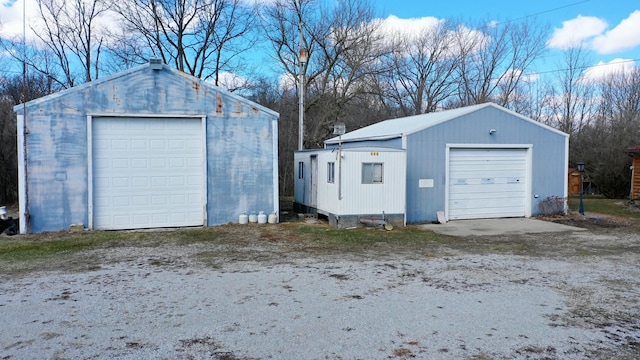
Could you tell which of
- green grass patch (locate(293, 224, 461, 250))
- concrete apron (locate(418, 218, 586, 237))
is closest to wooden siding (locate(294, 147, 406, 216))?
green grass patch (locate(293, 224, 461, 250))

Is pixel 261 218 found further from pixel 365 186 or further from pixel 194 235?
pixel 365 186

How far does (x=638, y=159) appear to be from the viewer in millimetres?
18703

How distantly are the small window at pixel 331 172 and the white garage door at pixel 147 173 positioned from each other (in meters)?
2.96

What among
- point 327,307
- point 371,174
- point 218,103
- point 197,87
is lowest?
Result: point 327,307

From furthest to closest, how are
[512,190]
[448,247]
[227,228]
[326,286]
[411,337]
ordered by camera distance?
[512,190] → [227,228] → [448,247] → [326,286] → [411,337]

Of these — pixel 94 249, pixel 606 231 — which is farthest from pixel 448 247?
pixel 94 249

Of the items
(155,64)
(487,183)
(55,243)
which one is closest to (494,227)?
(487,183)

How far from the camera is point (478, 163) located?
13375mm

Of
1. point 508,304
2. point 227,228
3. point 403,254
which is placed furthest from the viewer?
point 227,228

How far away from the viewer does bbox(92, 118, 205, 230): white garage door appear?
11.1m

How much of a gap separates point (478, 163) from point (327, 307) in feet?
30.0

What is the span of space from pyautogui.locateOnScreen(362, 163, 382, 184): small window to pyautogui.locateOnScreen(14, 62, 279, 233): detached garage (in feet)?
7.17

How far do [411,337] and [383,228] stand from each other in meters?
6.95

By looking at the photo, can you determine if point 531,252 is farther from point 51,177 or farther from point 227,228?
point 51,177
